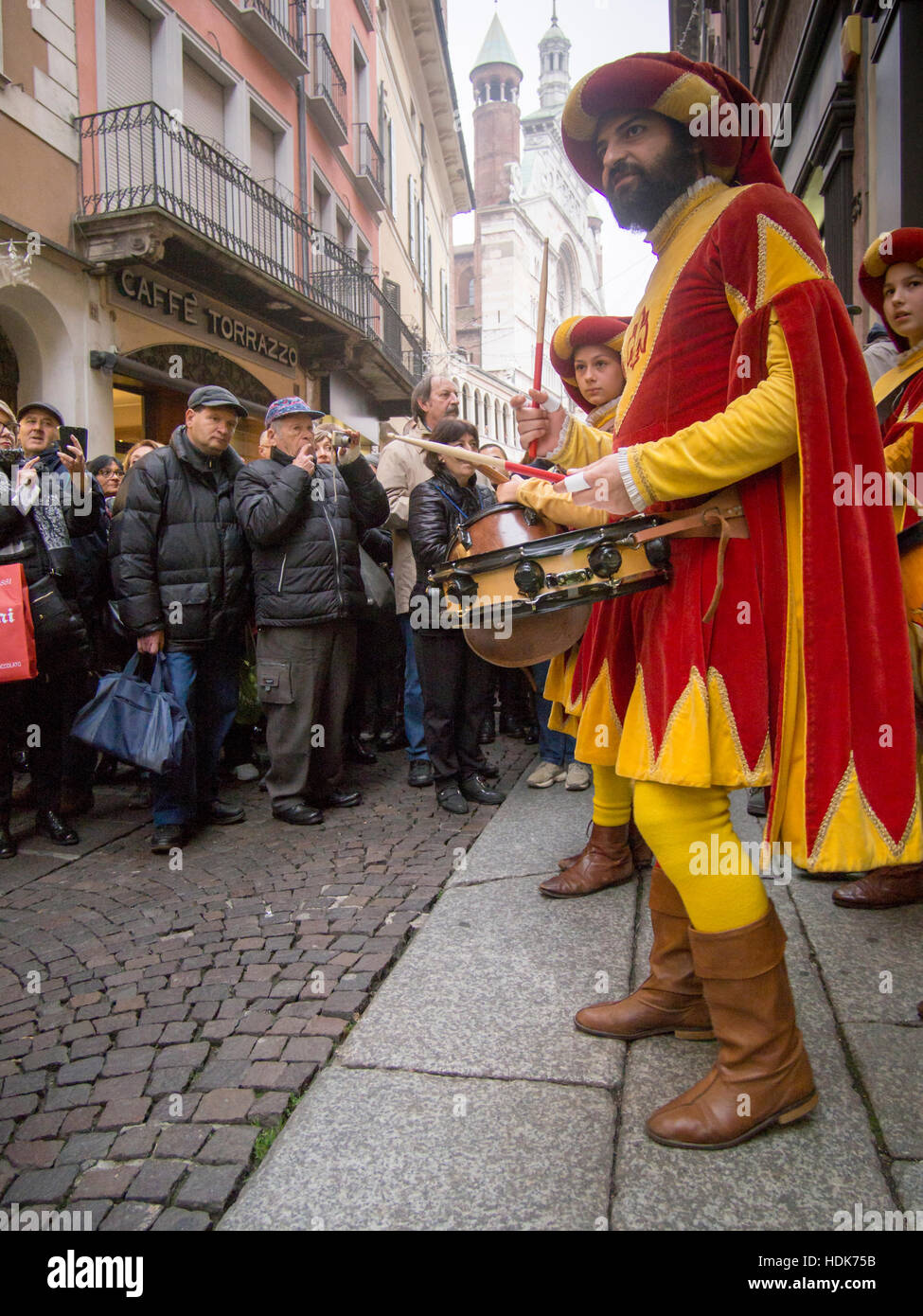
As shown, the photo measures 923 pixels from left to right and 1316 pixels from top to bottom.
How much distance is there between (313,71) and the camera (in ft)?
53.7

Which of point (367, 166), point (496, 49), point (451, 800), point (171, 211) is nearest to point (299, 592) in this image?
point (451, 800)

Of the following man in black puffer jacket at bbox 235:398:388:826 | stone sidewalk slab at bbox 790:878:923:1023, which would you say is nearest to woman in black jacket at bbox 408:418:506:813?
man in black puffer jacket at bbox 235:398:388:826

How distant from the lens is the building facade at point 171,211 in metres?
9.67

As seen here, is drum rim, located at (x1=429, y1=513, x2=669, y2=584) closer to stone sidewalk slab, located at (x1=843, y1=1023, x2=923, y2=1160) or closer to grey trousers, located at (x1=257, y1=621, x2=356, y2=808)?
stone sidewalk slab, located at (x1=843, y1=1023, x2=923, y2=1160)

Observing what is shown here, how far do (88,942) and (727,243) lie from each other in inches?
118

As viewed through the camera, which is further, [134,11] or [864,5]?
[134,11]

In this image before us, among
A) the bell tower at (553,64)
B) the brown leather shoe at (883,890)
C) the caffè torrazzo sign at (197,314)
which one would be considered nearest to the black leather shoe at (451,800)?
the brown leather shoe at (883,890)

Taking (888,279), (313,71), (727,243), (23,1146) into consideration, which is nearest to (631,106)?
(727,243)

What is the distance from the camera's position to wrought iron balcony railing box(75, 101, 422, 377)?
10305 mm

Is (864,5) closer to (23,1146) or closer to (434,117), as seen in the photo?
(23,1146)

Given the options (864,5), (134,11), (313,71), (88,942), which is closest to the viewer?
(88,942)

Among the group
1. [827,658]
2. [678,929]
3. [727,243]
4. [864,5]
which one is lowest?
[678,929]

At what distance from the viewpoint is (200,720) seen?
4902 millimetres
